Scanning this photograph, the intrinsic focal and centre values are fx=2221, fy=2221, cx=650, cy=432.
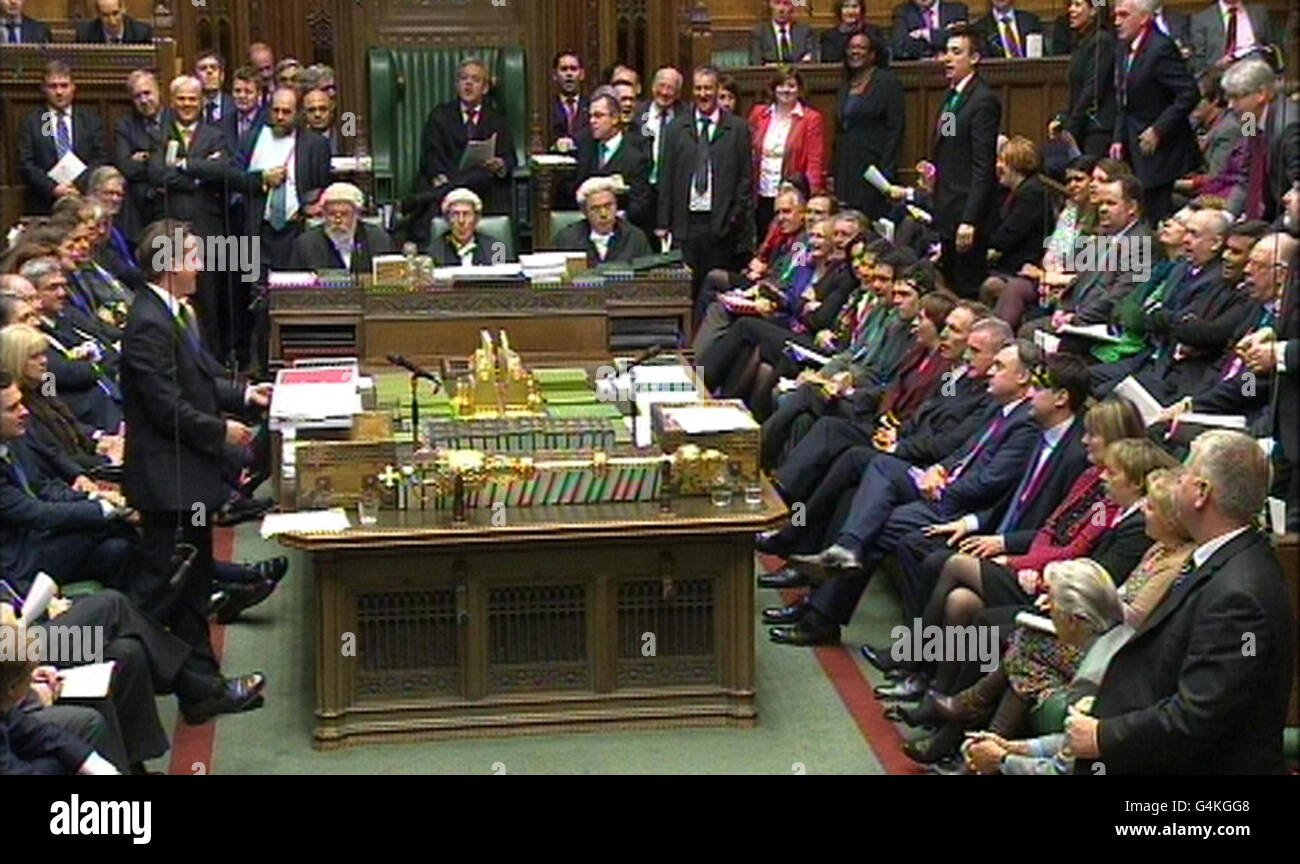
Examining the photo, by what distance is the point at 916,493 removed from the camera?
8.52m

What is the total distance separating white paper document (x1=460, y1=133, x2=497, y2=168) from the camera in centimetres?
1327

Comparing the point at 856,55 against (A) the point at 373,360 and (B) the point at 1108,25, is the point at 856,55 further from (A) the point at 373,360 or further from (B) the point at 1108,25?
(A) the point at 373,360

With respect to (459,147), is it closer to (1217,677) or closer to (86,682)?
(86,682)

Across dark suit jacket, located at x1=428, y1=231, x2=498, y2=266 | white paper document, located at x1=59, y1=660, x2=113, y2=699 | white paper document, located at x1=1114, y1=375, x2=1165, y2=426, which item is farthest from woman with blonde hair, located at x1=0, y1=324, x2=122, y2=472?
white paper document, located at x1=1114, y1=375, x2=1165, y2=426

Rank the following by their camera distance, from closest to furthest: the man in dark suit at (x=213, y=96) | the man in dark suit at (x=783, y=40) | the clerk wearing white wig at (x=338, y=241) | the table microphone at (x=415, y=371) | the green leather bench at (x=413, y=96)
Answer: the table microphone at (x=415, y=371) < the clerk wearing white wig at (x=338, y=241) < the man in dark suit at (x=213, y=96) < the green leather bench at (x=413, y=96) < the man in dark suit at (x=783, y=40)

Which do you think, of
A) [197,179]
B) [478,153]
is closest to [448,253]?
[197,179]

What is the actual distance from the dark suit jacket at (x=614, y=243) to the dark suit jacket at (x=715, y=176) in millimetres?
1524

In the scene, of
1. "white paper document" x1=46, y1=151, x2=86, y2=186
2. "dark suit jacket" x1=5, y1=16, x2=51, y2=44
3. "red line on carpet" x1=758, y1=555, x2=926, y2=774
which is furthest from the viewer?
"dark suit jacket" x1=5, y1=16, x2=51, y2=44

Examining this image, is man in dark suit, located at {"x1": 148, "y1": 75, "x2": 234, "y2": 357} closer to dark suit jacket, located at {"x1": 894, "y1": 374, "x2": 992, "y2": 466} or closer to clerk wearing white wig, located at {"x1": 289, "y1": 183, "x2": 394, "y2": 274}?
clerk wearing white wig, located at {"x1": 289, "y1": 183, "x2": 394, "y2": 274}

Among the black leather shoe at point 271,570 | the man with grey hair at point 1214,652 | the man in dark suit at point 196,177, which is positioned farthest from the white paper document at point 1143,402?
the man in dark suit at point 196,177

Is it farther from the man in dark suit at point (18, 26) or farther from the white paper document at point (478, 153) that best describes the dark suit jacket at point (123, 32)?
the white paper document at point (478, 153)

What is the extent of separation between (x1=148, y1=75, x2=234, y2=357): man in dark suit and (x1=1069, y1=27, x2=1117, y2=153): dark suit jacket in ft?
15.1

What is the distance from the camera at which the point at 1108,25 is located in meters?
12.1

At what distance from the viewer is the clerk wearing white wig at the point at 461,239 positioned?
430 inches
